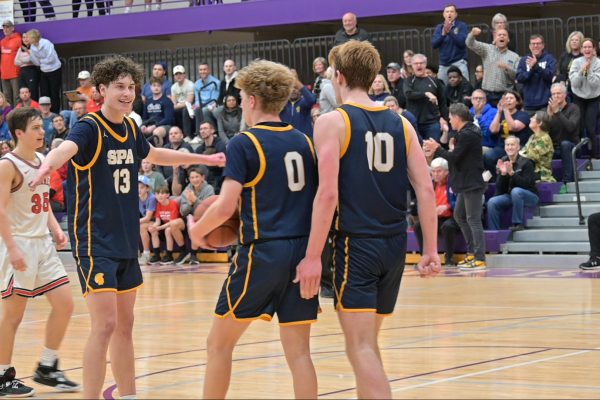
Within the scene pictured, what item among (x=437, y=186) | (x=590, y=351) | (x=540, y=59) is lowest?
(x=590, y=351)

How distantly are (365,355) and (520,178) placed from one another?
461 inches

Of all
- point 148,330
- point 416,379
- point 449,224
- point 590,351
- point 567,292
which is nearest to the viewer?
point 416,379

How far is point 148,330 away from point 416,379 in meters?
3.77

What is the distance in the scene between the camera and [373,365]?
545 centimetres

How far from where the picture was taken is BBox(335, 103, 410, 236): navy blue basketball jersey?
218 inches

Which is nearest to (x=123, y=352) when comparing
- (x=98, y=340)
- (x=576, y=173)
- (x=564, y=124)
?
(x=98, y=340)

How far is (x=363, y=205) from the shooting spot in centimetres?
554

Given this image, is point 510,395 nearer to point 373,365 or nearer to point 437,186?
point 373,365

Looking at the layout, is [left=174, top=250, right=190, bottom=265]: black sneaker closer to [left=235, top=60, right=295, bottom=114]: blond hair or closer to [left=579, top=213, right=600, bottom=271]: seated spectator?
[left=579, top=213, right=600, bottom=271]: seated spectator

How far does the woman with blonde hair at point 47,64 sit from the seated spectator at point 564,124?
40.2 feet

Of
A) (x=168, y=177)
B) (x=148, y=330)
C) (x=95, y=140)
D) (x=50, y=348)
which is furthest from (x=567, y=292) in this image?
(x=168, y=177)

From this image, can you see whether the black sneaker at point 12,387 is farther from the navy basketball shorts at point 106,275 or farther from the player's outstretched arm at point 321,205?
the player's outstretched arm at point 321,205

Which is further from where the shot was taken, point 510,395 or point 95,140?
point 510,395

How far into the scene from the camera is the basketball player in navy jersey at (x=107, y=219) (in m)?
6.26
